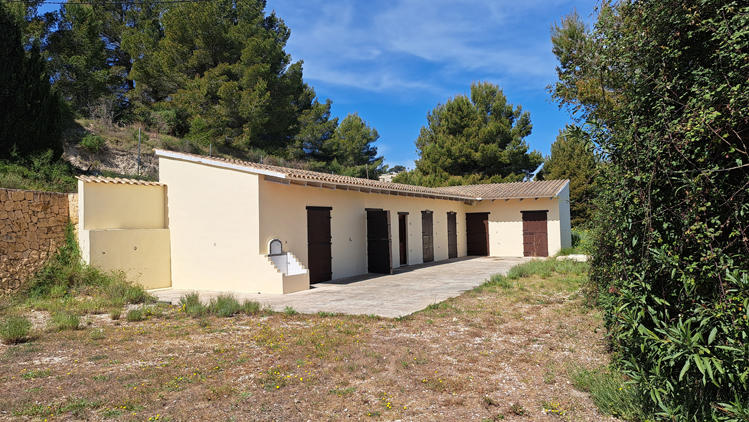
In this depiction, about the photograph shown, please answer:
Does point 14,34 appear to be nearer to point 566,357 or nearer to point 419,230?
point 419,230

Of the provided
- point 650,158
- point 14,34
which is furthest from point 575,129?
point 14,34

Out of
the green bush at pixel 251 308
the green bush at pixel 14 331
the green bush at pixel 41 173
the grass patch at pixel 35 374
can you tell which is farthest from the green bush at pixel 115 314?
the green bush at pixel 41 173

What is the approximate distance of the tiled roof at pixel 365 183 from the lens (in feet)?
33.1

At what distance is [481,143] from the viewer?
2755 cm

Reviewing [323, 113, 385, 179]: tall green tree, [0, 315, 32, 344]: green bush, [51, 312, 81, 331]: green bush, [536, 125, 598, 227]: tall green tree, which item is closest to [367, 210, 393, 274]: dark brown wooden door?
[51, 312, 81, 331]: green bush

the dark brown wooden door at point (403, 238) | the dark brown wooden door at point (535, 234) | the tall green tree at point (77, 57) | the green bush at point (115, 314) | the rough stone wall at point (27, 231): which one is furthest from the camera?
the tall green tree at point (77, 57)

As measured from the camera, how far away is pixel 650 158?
9.22 ft

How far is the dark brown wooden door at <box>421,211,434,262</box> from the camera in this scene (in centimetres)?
1641

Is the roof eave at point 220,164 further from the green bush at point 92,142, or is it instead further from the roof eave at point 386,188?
the green bush at point 92,142

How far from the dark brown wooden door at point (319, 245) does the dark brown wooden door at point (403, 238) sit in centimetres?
416

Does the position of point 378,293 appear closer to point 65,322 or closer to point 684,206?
point 65,322

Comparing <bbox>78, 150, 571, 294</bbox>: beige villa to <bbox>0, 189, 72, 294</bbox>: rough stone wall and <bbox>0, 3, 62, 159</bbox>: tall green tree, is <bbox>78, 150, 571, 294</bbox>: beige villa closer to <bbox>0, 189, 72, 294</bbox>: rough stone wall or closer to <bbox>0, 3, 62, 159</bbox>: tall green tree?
<bbox>0, 189, 72, 294</bbox>: rough stone wall

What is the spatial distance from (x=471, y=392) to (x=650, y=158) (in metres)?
2.45

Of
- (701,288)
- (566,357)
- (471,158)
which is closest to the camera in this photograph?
(701,288)
